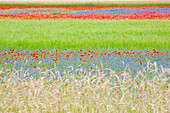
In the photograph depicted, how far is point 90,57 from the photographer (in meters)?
9.07

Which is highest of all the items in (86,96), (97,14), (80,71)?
(97,14)

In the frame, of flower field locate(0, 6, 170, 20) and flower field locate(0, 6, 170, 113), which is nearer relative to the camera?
flower field locate(0, 6, 170, 113)

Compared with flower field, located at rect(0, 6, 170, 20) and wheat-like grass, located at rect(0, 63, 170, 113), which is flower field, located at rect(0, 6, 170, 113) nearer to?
wheat-like grass, located at rect(0, 63, 170, 113)

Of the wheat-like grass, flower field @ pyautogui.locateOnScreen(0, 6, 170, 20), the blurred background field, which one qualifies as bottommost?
the wheat-like grass

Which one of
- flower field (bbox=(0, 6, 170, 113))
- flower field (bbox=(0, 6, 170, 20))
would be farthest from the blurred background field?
flower field (bbox=(0, 6, 170, 113))

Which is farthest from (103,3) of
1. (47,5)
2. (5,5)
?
(5,5)

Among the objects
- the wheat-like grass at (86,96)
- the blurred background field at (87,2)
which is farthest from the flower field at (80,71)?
the blurred background field at (87,2)

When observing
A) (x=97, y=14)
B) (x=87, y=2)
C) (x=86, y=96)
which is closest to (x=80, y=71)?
(x=86, y=96)

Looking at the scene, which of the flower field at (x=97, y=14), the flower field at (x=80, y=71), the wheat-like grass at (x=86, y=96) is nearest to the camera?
the wheat-like grass at (x=86, y=96)

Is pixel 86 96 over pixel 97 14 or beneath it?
beneath

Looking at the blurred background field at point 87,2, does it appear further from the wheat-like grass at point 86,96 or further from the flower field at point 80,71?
the wheat-like grass at point 86,96

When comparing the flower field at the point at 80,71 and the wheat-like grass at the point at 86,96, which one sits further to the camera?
the flower field at the point at 80,71

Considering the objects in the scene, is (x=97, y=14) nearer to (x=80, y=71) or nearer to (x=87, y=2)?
(x=87, y=2)

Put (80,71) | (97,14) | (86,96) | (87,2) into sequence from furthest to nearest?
(87,2), (97,14), (80,71), (86,96)
